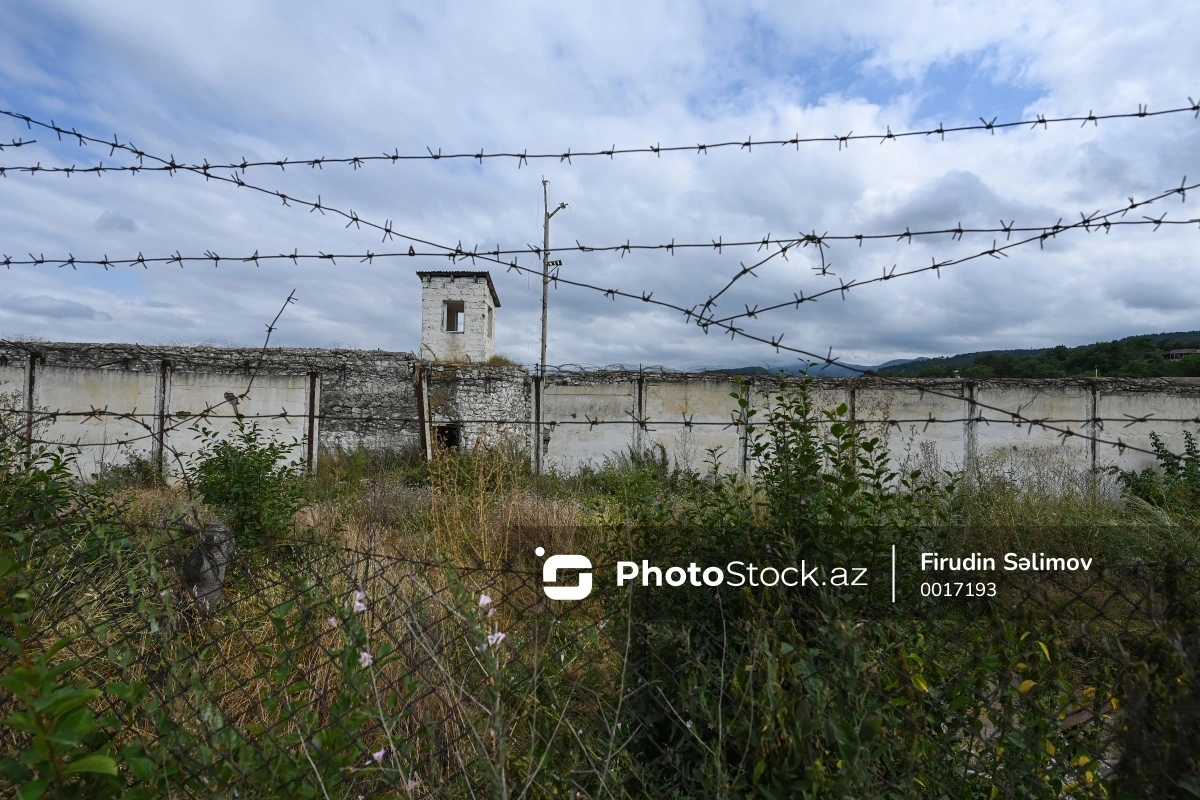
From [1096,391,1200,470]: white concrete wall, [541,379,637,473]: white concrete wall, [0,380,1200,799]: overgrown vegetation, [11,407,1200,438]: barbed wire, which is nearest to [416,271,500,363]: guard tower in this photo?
[11,407,1200,438]: barbed wire

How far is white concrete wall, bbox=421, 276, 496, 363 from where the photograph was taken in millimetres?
22297

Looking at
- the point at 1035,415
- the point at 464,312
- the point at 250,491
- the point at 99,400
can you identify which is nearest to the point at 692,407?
the point at 1035,415

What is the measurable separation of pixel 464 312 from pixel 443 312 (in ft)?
2.30

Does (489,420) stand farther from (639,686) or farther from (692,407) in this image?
(639,686)

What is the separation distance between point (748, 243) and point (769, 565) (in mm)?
1333

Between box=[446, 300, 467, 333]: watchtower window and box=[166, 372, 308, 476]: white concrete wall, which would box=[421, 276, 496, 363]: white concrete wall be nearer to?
box=[446, 300, 467, 333]: watchtower window

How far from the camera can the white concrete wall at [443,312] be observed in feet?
73.2

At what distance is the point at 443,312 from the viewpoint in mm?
22531

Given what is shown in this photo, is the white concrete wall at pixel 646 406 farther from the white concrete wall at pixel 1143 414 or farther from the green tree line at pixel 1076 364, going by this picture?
the green tree line at pixel 1076 364

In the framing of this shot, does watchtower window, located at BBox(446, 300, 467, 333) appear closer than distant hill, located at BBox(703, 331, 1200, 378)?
No

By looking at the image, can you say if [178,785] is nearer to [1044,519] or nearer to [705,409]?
[1044,519]

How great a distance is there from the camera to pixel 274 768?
1.69m

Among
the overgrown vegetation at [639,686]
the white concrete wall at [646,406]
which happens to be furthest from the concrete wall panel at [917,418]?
the overgrown vegetation at [639,686]

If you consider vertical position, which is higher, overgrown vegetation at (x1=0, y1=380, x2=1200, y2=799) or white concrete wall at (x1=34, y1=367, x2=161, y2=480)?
white concrete wall at (x1=34, y1=367, x2=161, y2=480)
